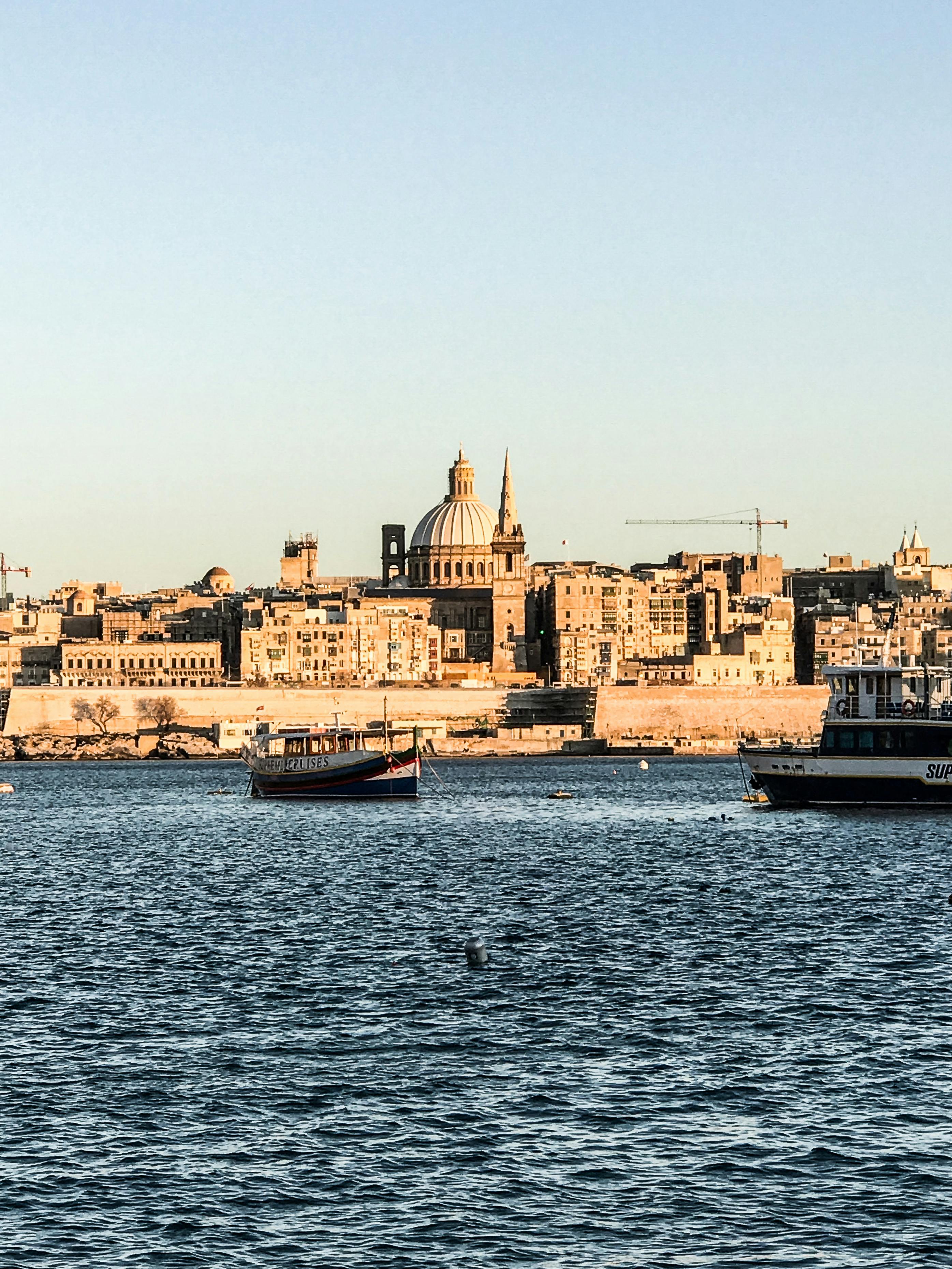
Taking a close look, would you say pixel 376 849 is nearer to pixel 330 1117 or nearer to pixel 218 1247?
pixel 330 1117

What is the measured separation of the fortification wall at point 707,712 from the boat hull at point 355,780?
77.6 meters

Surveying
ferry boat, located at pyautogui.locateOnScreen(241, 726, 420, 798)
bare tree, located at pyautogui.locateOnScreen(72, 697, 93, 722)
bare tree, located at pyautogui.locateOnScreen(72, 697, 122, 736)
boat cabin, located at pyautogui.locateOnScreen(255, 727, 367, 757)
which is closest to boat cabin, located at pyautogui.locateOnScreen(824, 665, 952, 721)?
ferry boat, located at pyautogui.locateOnScreen(241, 726, 420, 798)

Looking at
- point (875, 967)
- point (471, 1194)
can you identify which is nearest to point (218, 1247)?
point (471, 1194)

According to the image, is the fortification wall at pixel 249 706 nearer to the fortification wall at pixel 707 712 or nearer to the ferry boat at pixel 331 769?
the fortification wall at pixel 707 712

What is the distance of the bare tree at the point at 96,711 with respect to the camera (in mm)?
165875

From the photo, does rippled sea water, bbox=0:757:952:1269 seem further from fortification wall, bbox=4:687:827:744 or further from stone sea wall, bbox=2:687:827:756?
fortification wall, bbox=4:687:827:744

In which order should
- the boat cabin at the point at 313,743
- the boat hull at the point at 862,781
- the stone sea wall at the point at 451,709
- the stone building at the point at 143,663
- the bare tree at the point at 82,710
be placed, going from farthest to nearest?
the stone building at the point at 143,663 < the bare tree at the point at 82,710 < the stone sea wall at the point at 451,709 < the boat cabin at the point at 313,743 < the boat hull at the point at 862,781

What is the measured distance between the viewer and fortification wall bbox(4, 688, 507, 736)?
→ 542 ft

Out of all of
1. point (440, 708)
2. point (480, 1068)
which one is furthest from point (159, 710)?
Answer: point (480, 1068)

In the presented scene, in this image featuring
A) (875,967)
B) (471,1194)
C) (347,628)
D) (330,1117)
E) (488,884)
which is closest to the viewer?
(471,1194)

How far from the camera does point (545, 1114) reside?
24.5m

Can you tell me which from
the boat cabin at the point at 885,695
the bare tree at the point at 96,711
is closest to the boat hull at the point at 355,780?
the boat cabin at the point at 885,695

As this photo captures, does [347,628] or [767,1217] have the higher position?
[347,628]

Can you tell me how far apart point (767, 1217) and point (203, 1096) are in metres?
7.89
